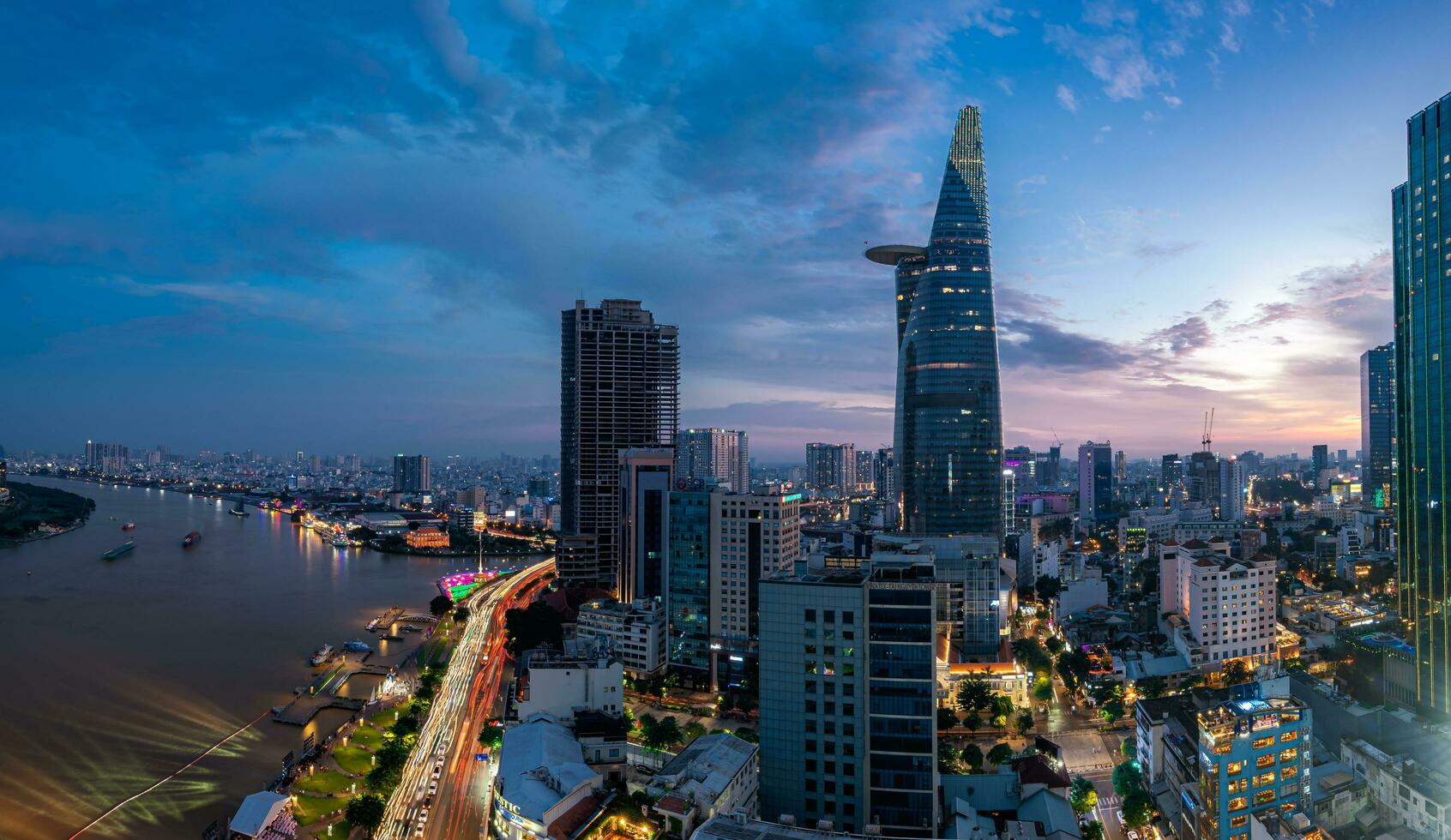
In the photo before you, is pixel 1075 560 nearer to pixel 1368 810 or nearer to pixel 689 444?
pixel 1368 810

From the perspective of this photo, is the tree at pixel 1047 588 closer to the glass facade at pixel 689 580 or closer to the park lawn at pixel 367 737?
the glass facade at pixel 689 580

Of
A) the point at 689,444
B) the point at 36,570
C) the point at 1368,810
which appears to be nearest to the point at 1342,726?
the point at 1368,810

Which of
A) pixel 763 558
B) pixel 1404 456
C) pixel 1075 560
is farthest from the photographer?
pixel 1075 560

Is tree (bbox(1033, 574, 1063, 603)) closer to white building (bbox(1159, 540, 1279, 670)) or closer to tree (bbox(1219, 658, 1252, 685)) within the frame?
white building (bbox(1159, 540, 1279, 670))

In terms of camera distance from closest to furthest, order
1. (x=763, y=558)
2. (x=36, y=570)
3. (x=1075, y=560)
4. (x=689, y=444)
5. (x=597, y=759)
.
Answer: (x=597, y=759) → (x=763, y=558) → (x=1075, y=560) → (x=36, y=570) → (x=689, y=444)

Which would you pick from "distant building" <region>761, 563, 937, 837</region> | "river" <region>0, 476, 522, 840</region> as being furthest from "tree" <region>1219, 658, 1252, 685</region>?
"river" <region>0, 476, 522, 840</region>

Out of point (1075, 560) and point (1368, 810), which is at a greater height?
point (1075, 560)

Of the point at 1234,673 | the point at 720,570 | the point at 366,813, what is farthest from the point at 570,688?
the point at 1234,673
